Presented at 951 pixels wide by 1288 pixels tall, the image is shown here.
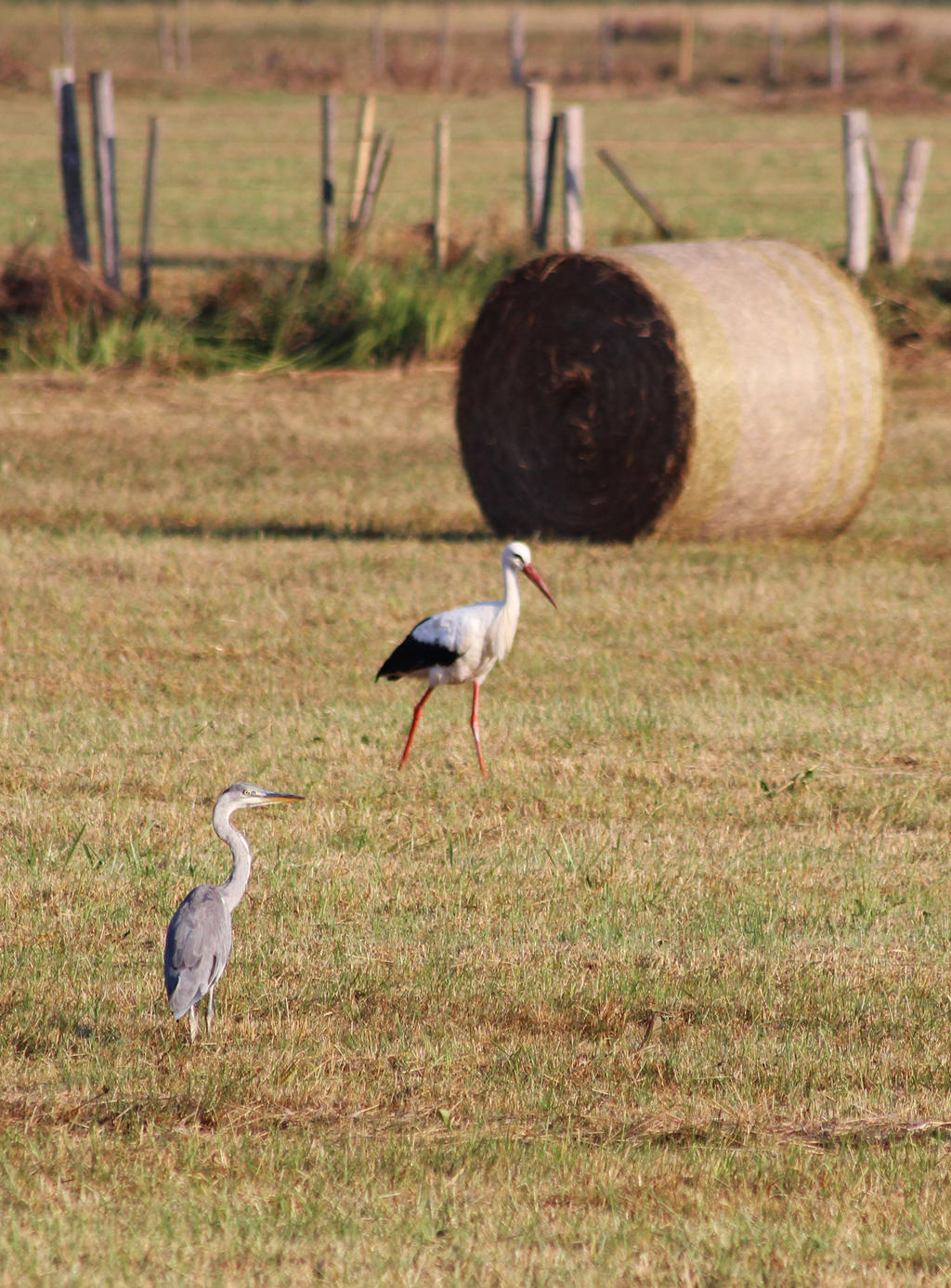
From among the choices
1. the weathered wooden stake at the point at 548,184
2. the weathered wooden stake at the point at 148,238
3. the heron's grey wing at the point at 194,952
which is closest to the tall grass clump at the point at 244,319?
the weathered wooden stake at the point at 148,238

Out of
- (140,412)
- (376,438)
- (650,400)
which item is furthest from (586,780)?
(140,412)

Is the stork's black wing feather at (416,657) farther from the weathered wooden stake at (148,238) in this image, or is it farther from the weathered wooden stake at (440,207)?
the weathered wooden stake at (440,207)

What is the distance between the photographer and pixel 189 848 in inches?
291

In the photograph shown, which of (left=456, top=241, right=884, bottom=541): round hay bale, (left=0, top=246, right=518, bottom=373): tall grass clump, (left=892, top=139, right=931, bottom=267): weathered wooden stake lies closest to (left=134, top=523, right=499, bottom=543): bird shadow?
(left=456, top=241, right=884, bottom=541): round hay bale

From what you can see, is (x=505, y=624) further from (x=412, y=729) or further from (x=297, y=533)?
(x=297, y=533)

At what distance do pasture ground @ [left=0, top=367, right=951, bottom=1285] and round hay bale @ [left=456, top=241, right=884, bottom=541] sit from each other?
1.46ft

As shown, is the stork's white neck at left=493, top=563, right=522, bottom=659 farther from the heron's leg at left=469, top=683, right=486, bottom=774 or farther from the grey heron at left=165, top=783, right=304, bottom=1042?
the grey heron at left=165, top=783, right=304, bottom=1042

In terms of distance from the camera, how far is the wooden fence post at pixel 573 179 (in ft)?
64.7

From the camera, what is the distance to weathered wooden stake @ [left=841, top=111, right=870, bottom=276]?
20.6 metres

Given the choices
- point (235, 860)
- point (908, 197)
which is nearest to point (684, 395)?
point (235, 860)

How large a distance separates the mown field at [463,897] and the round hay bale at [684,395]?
1.35 ft

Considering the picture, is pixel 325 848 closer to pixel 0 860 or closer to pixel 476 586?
pixel 0 860

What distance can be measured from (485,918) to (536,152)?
1527 cm

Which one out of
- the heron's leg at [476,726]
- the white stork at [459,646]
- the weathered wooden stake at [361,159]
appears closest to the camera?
the heron's leg at [476,726]
